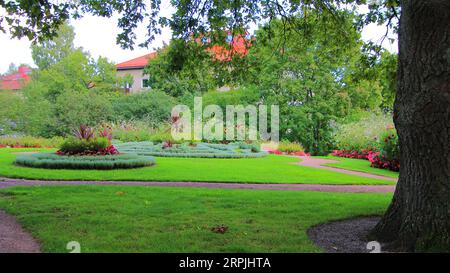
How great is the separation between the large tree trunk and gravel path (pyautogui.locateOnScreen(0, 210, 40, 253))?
4084mm

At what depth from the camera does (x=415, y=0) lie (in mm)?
4066

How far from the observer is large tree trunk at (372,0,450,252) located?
3.91m

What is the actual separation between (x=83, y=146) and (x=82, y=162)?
1.73 m

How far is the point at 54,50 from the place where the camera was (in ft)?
159

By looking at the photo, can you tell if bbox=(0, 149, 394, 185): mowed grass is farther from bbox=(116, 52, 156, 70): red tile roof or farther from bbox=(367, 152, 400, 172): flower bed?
bbox=(116, 52, 156, 70): red tile roof

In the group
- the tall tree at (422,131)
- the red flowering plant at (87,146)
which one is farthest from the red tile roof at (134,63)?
the tall tree at (422,131)

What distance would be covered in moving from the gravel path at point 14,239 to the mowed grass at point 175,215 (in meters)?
0.10

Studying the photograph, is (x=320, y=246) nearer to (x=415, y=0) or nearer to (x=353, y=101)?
(x=415, y=0)

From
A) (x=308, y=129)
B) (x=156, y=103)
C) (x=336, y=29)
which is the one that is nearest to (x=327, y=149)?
(x=308, y=129)

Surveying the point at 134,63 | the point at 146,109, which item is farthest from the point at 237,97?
the point at 134,63

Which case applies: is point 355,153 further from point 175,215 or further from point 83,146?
point 175,215

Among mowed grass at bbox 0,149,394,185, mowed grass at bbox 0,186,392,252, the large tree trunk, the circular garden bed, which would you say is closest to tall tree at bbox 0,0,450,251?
the large tree trunk

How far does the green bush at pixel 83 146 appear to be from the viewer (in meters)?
13.3

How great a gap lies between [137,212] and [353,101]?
933 inches
